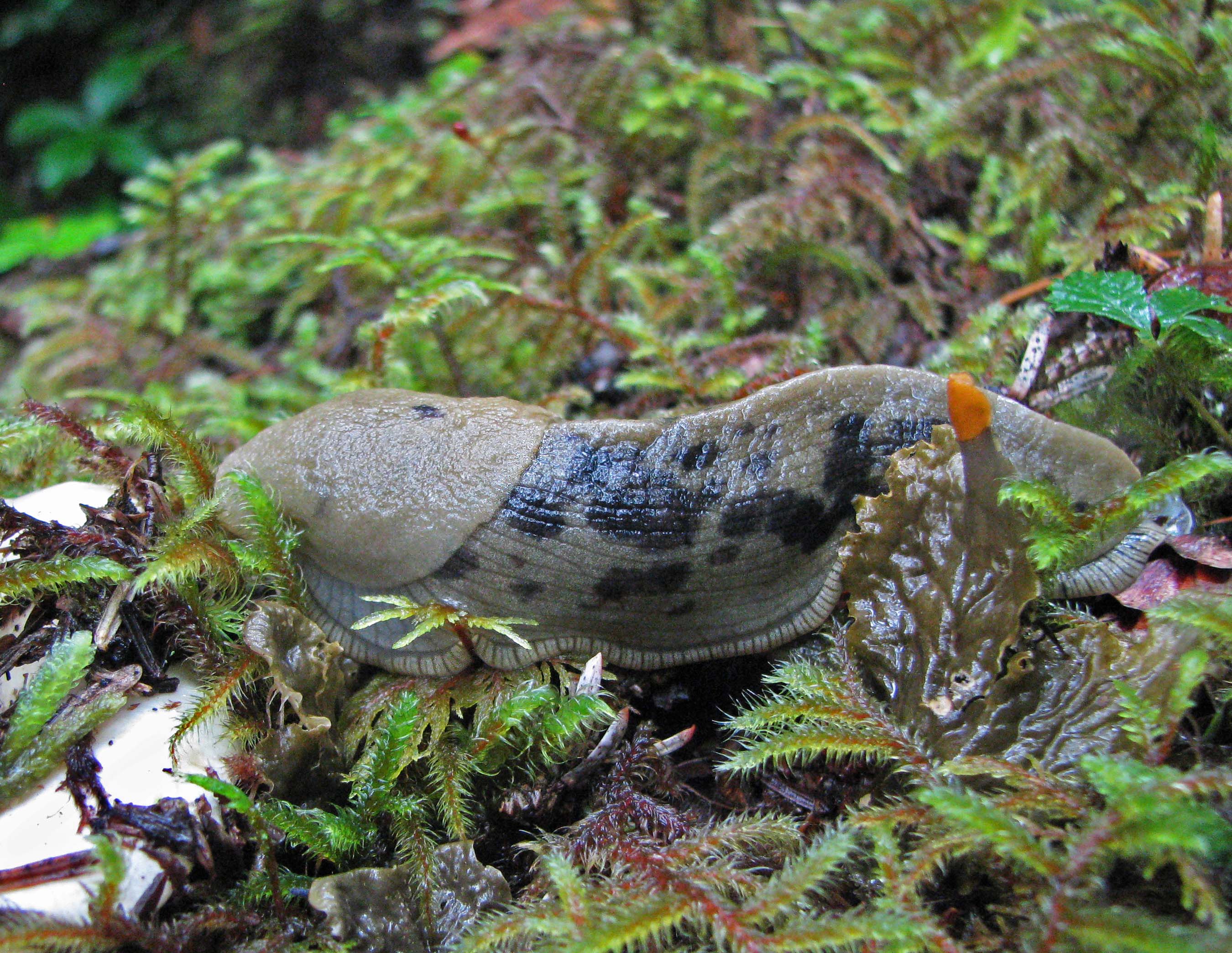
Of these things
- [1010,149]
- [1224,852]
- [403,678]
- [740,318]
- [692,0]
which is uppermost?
[692,0]

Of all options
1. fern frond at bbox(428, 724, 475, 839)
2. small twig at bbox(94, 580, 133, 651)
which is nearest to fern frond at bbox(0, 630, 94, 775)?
small twig at bbox(94, 580, 133, 651)

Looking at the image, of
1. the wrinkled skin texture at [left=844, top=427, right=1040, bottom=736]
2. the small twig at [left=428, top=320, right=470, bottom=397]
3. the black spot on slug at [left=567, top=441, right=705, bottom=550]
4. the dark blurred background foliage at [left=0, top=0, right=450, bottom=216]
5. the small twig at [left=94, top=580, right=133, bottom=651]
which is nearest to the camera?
the wrinkled skin texture at [left=844, top=427, right=1040, bottom=736]

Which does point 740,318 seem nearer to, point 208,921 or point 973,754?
point 973,754

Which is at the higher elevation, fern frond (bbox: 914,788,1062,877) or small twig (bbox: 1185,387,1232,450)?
small twig (bbox: 1185,387,1232,450)

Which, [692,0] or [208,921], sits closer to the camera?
[208,921]

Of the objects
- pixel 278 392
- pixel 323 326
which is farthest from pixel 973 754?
pixel 323 326

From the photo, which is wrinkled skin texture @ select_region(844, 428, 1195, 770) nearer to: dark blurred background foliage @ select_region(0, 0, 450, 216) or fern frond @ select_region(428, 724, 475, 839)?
fern frond @ select_region(428, 724, 475, 839)

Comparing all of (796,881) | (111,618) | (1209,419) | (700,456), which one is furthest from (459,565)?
(1209,419)
